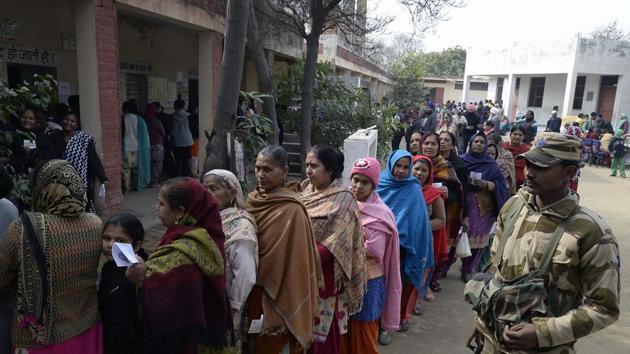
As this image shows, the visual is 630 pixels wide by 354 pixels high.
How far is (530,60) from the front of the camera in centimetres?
2419

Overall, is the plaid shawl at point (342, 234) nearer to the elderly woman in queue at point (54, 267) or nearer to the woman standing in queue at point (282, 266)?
the woman standing in queue at point (282, 266)

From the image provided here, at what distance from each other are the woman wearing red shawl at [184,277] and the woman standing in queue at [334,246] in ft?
2.50

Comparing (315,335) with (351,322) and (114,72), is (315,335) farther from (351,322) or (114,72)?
(114,72)

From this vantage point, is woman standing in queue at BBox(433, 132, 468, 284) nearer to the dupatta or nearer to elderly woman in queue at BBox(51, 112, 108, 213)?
the dupatta

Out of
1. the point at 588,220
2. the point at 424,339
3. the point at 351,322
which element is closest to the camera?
the point at 588,220

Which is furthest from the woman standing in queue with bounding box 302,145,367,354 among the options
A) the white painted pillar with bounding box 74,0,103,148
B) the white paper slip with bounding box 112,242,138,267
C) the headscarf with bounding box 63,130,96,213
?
the white painted pillar with bounding box 74,0,103,148

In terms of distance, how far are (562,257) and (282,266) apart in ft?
4.10

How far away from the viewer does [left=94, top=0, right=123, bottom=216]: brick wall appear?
17.1 feet

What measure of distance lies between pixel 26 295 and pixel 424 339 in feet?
9.75

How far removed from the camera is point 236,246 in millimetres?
2160

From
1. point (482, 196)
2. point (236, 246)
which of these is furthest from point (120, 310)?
point (482, 196)

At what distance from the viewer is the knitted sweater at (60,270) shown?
1916 millimetres

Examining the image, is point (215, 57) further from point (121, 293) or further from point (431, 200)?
point (121, 293)

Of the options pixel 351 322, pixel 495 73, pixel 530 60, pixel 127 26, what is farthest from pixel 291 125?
pixel 495 73
